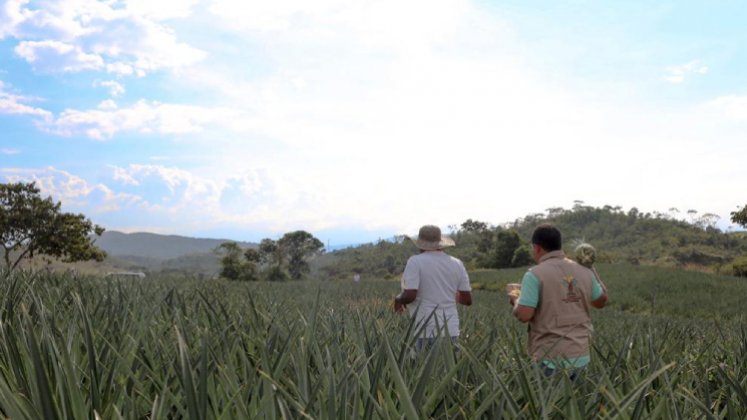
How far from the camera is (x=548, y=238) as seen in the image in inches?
205

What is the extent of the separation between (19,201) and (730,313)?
45148mm

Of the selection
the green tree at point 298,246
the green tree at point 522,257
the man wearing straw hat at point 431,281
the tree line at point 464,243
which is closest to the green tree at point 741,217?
the tree line at point 464,243

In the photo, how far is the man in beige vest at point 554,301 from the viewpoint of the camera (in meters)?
5.05

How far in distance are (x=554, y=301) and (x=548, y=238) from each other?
561mm

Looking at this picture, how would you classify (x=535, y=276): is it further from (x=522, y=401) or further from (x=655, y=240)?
(x=655, y=240)

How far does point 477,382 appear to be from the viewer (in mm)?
2043

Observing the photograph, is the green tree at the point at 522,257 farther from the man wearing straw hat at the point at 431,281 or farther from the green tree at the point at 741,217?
the man wearing straw hat at the point at 431,281

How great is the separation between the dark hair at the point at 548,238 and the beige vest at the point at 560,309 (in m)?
0.06

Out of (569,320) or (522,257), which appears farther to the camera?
(522,257)

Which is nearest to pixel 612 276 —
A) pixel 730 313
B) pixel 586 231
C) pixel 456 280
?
pixel 730 313

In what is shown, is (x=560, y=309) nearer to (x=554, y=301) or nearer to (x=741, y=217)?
(x=554, y=301)

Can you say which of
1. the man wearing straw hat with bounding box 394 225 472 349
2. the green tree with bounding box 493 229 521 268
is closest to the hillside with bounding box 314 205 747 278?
the green tree with bounding box 493 229 521 268

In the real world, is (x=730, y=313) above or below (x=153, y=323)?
below

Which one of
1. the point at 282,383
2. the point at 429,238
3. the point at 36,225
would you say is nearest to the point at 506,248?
the point at 36,225
